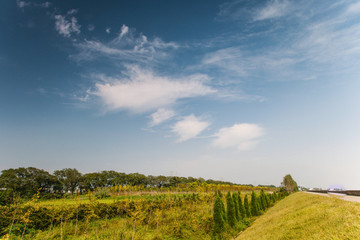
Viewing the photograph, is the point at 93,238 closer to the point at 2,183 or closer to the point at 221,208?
the point at 221,208

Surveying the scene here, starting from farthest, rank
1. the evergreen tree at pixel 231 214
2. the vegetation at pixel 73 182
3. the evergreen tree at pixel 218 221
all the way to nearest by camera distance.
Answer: the vegetation at pixel 73 182
the evergreen tree at pixel 231 214
the evergreen tree at pixel 218 221

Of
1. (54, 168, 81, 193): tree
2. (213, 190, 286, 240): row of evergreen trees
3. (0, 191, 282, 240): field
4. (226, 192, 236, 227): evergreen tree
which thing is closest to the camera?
(0, 191, 282, 240): field

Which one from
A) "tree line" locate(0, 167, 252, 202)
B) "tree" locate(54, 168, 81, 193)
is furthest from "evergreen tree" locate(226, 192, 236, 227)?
"tree" locate(54, 168, 81, 193)

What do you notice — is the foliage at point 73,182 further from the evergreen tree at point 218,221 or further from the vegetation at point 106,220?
the evergreen tree at point 218,221

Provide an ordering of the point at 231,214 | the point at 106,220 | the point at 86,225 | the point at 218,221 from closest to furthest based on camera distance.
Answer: the point at 86,225 < the point at 218,221 < the point at 106,220 < the point at 231,214

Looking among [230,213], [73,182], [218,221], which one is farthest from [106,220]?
[73,182]

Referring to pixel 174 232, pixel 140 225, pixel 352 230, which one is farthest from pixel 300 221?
pixel 140 225

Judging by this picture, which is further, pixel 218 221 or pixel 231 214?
pixel 231 214

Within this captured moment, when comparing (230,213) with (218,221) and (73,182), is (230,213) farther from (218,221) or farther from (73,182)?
(73,182)

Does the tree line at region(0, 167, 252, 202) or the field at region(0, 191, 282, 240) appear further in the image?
the tree line at region(0, 167, 252, 202)

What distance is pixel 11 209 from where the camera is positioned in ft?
49.3

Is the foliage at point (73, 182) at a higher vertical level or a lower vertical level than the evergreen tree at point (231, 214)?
higher

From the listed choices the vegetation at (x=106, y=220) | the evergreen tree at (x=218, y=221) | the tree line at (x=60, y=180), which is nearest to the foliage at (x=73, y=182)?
the tree line at (x=60, y=180)

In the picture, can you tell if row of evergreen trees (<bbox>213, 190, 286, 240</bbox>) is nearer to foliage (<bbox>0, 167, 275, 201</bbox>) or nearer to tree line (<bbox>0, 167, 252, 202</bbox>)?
foliage (<bbox>0, 167, 275, 201</bbox>)
